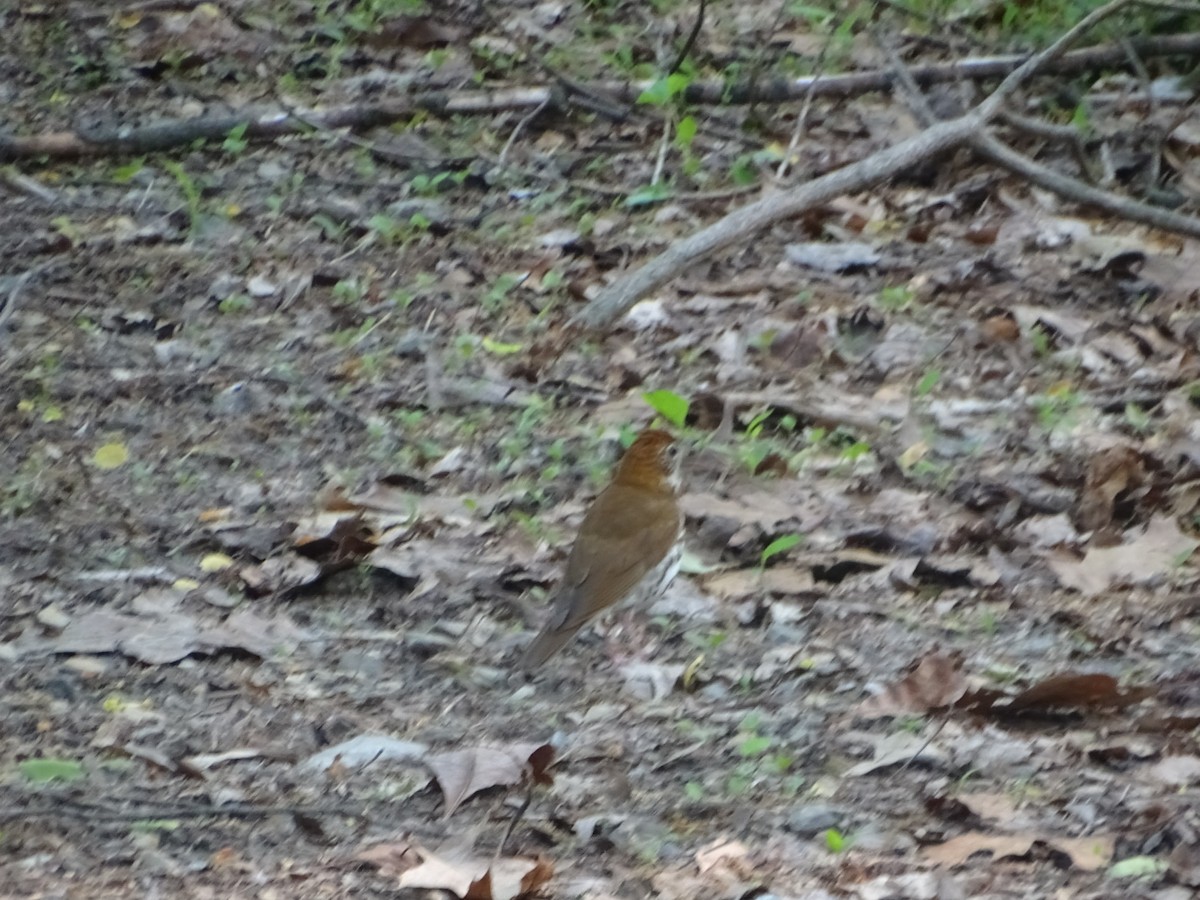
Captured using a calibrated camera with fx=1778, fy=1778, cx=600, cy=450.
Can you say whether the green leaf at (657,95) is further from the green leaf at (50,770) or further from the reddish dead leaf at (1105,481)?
the green leaf at (50,770)

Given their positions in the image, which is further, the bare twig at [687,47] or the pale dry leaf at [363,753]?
the bare twig at [687,47]

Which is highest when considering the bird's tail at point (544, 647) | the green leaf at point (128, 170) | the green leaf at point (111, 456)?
the bird's tail at point (544, 647)

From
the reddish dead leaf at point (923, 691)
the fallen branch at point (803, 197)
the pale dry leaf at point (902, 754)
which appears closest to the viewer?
the pale dry leaf at point (902, 754)

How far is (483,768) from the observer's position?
4.09 meters

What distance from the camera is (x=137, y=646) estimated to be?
475cm

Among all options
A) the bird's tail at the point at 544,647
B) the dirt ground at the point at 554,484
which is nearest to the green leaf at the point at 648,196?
the dirt ground at the point at 554,484

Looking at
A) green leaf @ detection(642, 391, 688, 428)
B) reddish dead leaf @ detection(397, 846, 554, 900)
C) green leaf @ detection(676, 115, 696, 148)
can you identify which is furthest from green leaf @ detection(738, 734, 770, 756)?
green leaf @ detection(676, 115, 696, 148)

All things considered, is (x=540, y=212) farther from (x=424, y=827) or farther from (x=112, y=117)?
(x=424, y=827)

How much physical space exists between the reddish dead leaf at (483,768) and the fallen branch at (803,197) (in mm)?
2664

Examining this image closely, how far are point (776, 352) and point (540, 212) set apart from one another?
65.1 inches

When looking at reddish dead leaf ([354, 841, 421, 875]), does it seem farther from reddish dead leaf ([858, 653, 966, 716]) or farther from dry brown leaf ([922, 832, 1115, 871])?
reddish dead leaf ([858, 653, 966, 716])

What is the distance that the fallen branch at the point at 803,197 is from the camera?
21.6 ft

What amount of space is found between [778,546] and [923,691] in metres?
0.93

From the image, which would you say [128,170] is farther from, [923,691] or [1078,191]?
[923,691]
